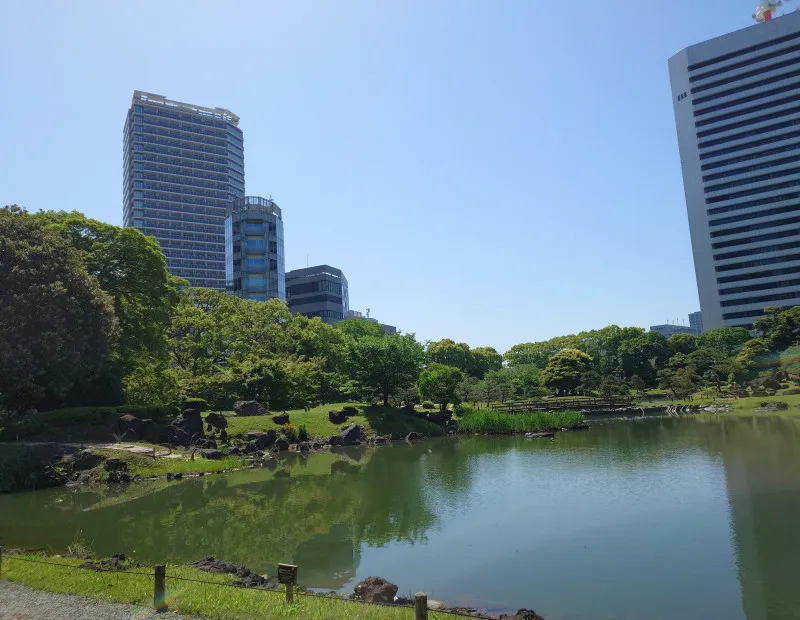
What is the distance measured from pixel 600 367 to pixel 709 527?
67.6 m

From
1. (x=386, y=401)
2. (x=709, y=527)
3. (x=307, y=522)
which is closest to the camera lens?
(x=709, y=527)

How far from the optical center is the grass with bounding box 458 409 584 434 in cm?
4631

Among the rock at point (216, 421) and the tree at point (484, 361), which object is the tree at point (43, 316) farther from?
the tree at point (484, 361)

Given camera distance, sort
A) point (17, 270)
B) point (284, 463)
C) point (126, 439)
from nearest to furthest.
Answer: point (17, 270) → point (126, 439) → point (284, 463)

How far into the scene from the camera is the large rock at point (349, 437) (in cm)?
4194

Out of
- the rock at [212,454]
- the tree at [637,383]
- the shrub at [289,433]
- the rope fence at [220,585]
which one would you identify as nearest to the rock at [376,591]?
the rope fence at [220,585]

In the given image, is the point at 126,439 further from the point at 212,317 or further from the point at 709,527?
the point at 709,527

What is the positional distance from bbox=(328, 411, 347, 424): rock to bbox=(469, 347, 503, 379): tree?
47874 millimetres

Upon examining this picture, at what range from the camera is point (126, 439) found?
104ft

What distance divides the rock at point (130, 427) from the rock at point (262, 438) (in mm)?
7234

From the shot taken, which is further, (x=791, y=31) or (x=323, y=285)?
(x=323, y=285)

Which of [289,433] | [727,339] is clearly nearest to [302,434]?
[289,433]

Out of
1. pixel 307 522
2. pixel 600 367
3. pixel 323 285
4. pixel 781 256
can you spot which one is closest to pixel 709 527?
pixel 307 522

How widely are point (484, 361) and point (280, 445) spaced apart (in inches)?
2464
